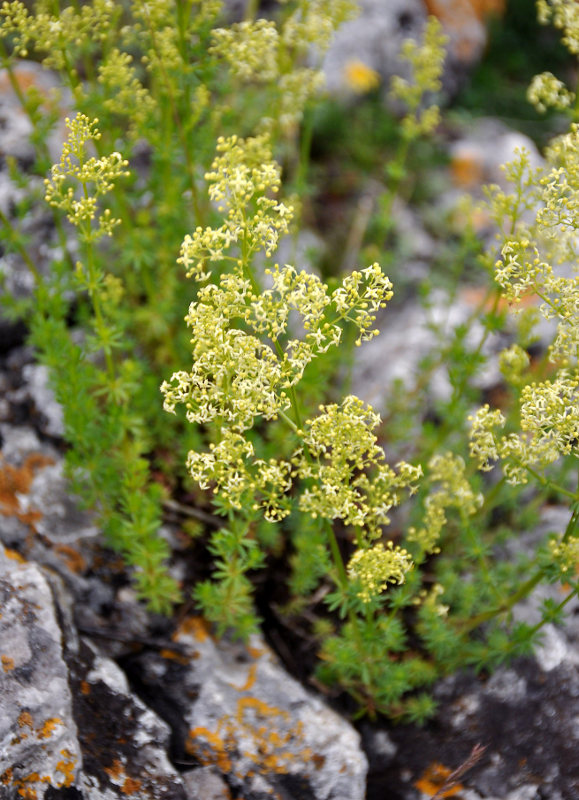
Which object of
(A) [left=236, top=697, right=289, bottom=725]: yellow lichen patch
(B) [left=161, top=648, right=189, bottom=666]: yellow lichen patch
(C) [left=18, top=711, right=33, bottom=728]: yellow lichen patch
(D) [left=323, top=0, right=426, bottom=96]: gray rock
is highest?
(D) [left=323, top=0, right=426, bottom=96]: gray rock

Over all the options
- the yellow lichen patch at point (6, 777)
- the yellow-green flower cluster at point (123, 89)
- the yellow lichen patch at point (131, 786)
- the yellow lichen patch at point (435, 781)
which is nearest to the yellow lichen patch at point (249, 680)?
the yellow lichen patch at point (131, 786)

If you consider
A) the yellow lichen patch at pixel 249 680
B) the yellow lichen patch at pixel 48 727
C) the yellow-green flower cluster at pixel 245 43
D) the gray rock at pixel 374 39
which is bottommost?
the yellow lichen patch at pixel 249 680

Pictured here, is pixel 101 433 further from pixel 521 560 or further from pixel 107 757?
pixel 521 560

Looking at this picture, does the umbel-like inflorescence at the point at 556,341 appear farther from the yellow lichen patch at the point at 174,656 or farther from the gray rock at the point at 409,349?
the gray rock at the point at 409,349

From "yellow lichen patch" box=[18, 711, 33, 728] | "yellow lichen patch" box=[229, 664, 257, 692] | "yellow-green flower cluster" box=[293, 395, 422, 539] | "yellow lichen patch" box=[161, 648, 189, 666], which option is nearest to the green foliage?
"yellow-green flower cluster" box=[293, 395, 422, 539]

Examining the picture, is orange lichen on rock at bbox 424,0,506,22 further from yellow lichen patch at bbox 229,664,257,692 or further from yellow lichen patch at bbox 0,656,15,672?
yellow lichen patch at bbox 0,656,15,672

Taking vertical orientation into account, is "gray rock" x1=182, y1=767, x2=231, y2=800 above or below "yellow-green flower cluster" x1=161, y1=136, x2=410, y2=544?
below

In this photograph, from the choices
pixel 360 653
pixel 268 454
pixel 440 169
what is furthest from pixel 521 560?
pixel 440 169
